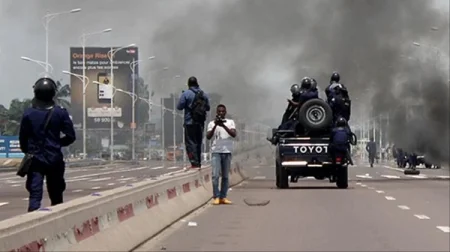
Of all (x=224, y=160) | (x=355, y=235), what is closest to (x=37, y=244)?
(x=355, y=235)

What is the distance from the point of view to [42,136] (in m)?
11.2

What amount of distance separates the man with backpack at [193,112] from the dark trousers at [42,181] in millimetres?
9483

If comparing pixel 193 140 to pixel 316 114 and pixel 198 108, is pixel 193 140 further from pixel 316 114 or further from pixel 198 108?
pixel 316 114

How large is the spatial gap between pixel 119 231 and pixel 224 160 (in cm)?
794

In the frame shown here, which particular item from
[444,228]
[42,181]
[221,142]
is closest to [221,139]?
[221,142]

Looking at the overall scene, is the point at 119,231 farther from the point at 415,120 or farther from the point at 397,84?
the point at 397,84

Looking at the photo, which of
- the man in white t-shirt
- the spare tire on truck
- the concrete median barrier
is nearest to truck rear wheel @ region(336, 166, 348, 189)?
the spare tire on truck

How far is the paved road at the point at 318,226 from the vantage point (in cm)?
1255

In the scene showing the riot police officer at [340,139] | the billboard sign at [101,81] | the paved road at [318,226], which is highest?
the billboard sign at [101,81]

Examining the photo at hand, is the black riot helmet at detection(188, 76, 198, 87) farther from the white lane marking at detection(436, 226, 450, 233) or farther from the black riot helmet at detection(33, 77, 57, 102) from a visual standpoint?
the black riot helmet at detection(33, 77, 57, 102)

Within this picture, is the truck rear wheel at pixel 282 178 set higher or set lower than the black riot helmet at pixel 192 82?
lower

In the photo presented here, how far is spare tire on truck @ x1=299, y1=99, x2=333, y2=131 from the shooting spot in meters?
24.3

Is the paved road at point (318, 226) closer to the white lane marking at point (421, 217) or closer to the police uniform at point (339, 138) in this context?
the white lane marking at point (421, 217)

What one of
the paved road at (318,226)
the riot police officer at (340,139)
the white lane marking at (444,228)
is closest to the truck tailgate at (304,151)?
the riot police officer at (340,139)
